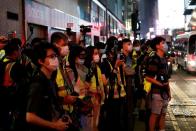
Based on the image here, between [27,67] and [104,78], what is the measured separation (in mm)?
1914

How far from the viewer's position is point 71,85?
543cm

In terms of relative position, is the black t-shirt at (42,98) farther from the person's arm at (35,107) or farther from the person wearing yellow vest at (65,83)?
the person wearing yellow vest at (65,83)

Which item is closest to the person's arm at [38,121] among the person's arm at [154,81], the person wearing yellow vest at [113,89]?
the person wearing yellow vest at [113,89]

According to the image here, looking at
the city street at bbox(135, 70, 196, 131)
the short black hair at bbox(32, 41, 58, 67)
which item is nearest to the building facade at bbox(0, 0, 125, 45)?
the city street at bbox(135, 70, 196, 131)

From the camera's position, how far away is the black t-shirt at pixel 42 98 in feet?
13.6

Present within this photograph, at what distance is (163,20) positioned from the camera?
128 metres

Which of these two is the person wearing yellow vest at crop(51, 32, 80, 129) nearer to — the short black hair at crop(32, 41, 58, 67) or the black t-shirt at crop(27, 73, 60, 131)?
the black t-shirt at crop(27, 73, 60, 131)

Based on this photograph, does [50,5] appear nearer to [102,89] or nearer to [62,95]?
[102,89]

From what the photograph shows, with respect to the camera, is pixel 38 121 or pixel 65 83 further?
pixel 65 83

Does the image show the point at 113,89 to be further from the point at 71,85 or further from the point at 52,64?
the point at 52,64

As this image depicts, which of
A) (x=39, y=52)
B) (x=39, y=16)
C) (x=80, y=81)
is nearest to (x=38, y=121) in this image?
(x=39, y=52)

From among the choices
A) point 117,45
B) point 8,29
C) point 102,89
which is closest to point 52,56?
point 102,89

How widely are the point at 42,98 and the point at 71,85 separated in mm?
1241

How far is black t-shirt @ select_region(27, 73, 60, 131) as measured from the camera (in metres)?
4.16
